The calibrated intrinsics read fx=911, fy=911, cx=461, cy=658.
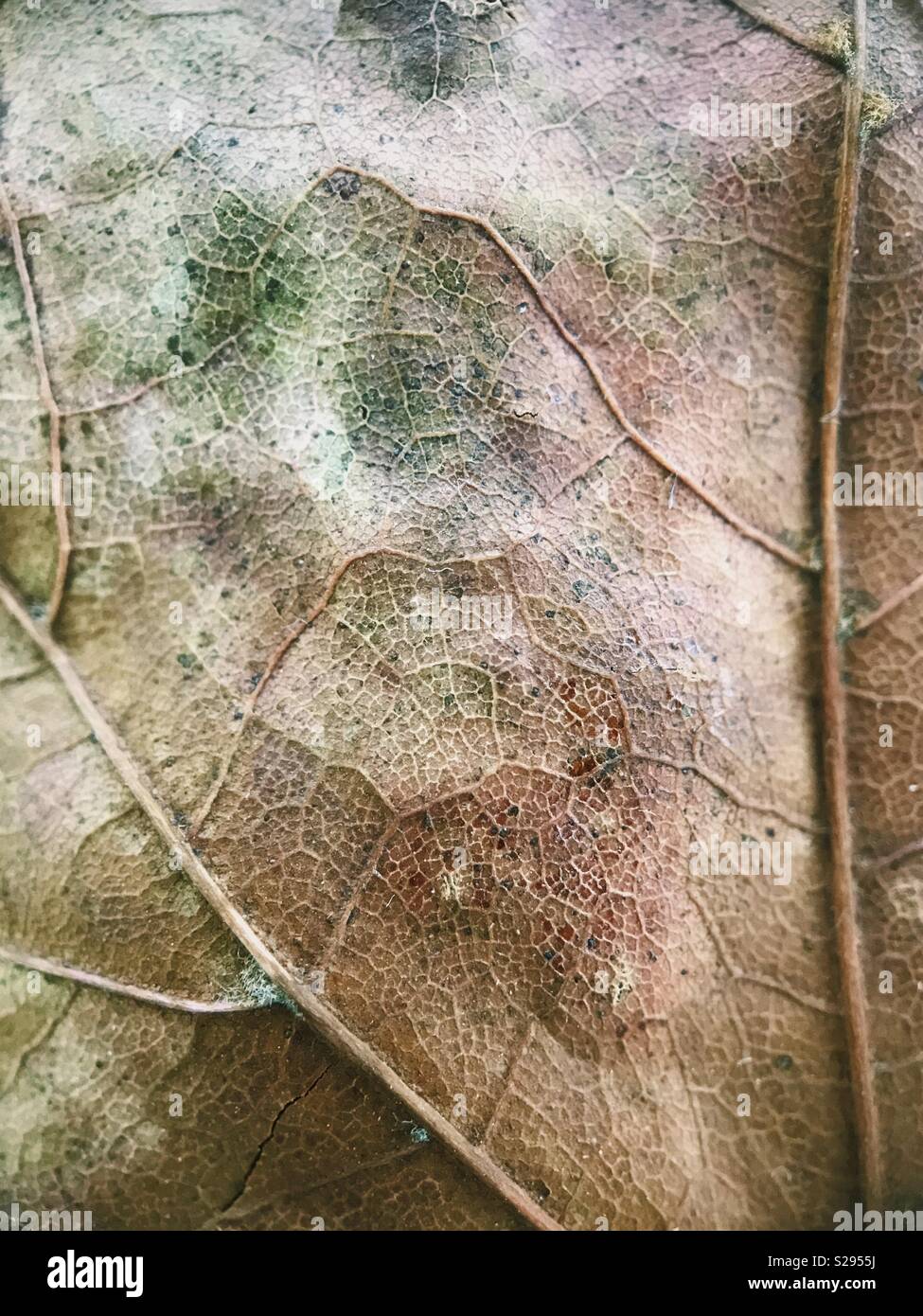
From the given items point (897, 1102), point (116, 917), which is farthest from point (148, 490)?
point (897, 1102)

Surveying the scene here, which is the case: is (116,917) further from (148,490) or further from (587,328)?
(587,328)

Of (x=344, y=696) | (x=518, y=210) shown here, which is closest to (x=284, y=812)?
(x=344, y=696)

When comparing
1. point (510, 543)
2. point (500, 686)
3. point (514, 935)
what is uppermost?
point (510, 543)

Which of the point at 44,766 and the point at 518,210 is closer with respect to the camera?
the point at 44,766

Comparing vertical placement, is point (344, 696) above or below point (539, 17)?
below

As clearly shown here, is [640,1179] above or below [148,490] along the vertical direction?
below

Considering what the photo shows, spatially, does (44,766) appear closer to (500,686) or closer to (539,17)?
(500,686)
